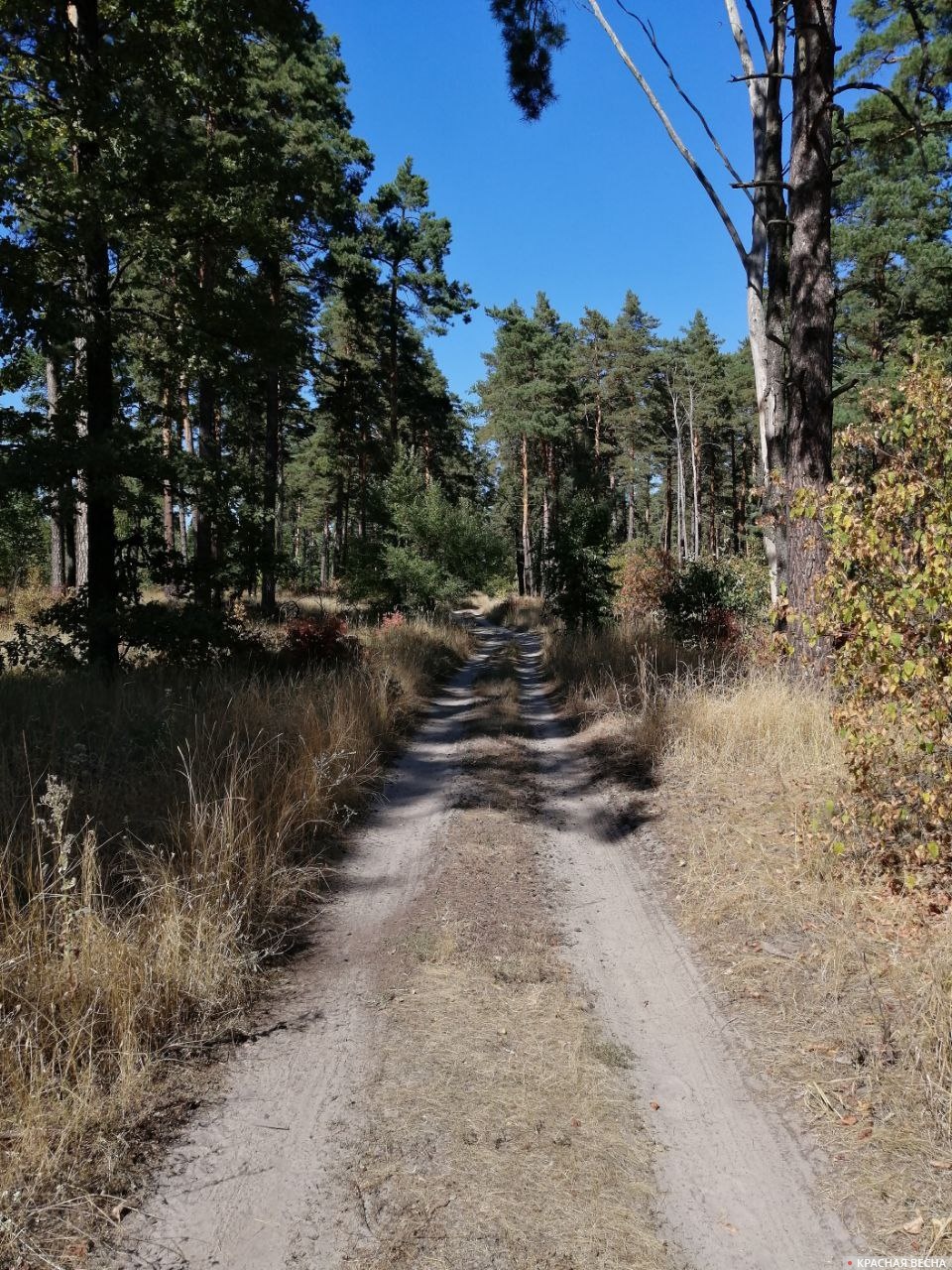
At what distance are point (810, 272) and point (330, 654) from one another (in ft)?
25.7

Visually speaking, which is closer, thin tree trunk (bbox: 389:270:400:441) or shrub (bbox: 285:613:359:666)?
shrub (bbox: 285:613:359:666)

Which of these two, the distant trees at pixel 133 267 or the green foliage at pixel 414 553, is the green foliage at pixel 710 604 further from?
the green foliage at pixel 414 553

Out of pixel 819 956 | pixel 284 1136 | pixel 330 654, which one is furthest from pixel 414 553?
pixel 284 1136

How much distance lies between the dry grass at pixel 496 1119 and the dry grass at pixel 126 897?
80 centimetres

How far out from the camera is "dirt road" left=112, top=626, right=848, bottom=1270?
2.05 m

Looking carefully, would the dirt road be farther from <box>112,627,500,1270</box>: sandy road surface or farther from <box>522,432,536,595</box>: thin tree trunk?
<box>522,432,536,595</box>: thin tree trunk

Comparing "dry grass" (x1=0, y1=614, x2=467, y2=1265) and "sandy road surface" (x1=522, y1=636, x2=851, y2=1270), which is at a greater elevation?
"dry grass" (x1=0, y1=614, x2=467, y2=1265)

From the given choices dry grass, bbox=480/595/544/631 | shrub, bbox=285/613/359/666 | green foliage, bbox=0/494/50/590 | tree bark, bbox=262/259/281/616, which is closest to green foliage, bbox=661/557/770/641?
shrub, bbox=285/613/359/666

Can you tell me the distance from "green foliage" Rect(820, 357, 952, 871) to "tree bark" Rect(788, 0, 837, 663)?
2.83 metres

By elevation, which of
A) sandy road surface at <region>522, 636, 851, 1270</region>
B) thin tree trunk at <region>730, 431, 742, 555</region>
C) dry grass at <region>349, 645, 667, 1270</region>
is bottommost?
sandy road surface at <region>522, 636, 851, 1270</region>

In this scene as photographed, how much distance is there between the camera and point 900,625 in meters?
3.33

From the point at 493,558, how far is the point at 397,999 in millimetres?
19834

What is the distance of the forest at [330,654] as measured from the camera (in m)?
2.70

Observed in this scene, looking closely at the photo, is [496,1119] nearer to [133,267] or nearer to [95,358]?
[95,358]
